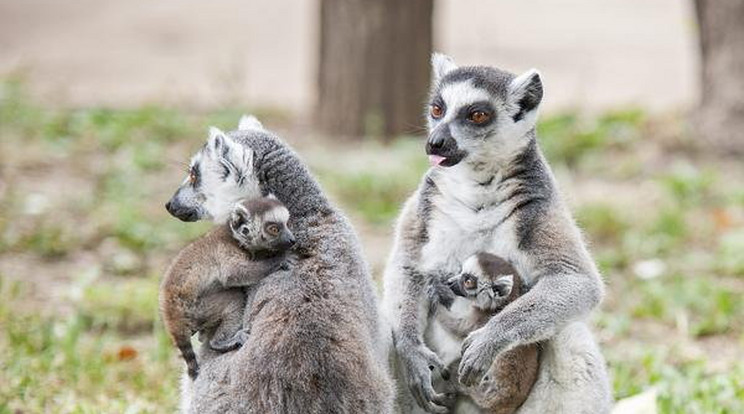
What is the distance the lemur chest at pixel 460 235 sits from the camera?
16.7 ft

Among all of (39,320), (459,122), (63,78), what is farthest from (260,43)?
(459,122)

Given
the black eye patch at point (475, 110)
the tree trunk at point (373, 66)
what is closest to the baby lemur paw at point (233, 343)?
the black eye patch at point (475, 110)

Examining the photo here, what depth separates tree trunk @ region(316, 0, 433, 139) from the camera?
37.0 ft

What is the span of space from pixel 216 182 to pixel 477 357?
45.5 inches

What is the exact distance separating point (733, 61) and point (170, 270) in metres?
7.48

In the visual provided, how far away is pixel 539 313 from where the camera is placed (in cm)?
486

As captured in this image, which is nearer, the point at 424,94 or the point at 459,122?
the point at 459,122

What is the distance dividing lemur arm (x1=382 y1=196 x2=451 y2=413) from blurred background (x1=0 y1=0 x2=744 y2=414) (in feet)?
2.89

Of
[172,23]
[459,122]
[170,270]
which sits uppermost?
[459,122]

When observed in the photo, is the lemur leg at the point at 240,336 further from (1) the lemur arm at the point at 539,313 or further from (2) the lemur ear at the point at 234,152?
(1) the lemur arm at the point at 539,313

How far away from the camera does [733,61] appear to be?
11.0 metres

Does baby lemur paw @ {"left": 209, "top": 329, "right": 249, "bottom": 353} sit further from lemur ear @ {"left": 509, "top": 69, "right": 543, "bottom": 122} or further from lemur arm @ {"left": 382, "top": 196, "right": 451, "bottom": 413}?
lemur ear @ {"left": 509, "top": 69, "right": 543, "bottom": 122}

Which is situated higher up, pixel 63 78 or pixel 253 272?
pixel 253 272

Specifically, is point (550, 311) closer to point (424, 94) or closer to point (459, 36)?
point (424, 94)
